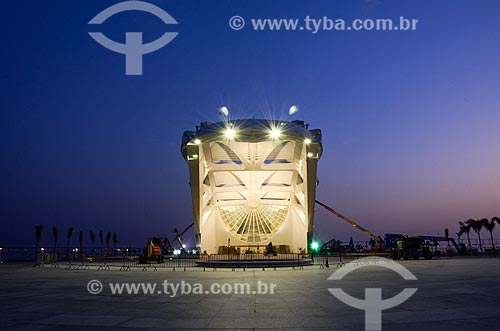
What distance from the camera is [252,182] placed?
191 ft

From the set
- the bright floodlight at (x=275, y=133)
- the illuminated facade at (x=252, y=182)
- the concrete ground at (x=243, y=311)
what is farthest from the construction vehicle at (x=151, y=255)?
the concrete ground at (x=243, y=311)

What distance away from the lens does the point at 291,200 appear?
62188 millimetres

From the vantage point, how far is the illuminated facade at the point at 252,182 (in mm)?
45969

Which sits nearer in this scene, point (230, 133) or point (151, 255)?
point (151, 255)

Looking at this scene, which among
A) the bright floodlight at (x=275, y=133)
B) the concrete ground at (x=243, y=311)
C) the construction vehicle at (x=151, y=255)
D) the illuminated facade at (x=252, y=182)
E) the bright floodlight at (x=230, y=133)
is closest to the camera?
the concrete ground at (x=243, y=311)

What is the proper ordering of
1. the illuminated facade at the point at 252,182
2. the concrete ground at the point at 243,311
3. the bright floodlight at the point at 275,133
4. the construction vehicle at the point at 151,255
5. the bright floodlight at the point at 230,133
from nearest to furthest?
the concrete ground at the point at 243,311 < the construction vehicle at the point at 151,255 < the bright floodlight at the point at 230,133 < the bright floodlight at the point at 275,133 < the illuminated facade at the point at 252,182

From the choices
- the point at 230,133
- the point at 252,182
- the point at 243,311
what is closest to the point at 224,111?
the point at 230,133

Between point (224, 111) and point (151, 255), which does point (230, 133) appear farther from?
point (151, 255)

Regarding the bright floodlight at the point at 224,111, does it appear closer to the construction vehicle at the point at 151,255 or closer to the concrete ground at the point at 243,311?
the construction vehicle at the point at 151,255

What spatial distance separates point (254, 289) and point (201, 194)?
127 ft

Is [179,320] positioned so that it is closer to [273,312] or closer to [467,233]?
[273,312]

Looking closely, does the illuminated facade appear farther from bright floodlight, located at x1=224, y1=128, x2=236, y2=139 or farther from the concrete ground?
the concrete ground

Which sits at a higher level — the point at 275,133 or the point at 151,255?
the point at 275,133

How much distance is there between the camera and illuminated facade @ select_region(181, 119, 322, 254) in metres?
46.0
